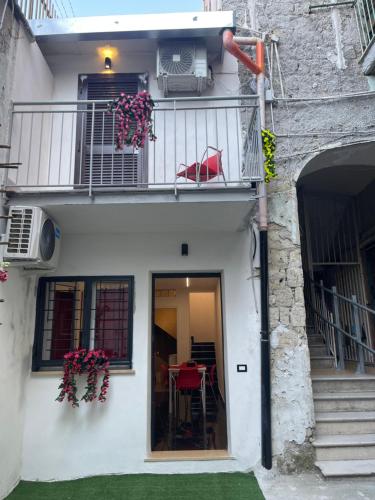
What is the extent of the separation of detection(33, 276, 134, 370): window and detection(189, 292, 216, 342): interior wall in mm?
7646

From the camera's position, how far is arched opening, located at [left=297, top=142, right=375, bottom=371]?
6.02 m

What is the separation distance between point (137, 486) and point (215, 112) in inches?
187

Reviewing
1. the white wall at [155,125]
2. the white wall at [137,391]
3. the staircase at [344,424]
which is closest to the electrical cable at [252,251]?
the white wall at [137,391]

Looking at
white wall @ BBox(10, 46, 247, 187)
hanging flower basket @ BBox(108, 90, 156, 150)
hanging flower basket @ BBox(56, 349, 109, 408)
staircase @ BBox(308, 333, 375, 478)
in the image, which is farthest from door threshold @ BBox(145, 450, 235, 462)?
hanging flower basket @ BBox(108, 90, 156, 150)

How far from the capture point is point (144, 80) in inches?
202

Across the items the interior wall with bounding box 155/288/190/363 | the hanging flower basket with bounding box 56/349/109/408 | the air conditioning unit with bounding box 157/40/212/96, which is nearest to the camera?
the hanging flower basket with bounding box 56/349/109/408

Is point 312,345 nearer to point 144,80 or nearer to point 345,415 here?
point 345,415

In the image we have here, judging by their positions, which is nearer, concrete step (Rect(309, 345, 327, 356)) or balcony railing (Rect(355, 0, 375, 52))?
balcony railing (Rect(355, 0, 375, 52))

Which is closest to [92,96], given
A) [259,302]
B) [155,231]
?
[155,231]

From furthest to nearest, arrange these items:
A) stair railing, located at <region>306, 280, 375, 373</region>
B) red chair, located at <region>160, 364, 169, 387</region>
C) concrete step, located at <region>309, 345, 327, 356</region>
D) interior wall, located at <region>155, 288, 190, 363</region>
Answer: interior wall, located at <region>155, 288, 190, 363</region>
red chair, located at <region>160, 364, 169, 387</region>
concrete step, located at <region>309, 345, 327, 356</region>
stair railing, located at <region>306, 280, 375, 373</region>

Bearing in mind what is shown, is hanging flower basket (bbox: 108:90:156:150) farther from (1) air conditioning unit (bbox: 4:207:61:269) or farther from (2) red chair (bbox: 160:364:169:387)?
(2) red chair (bbox: 160:364:169:387)

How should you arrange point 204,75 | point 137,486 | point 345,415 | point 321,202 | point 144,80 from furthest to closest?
point 321,202 < point 144,80 < point 204,75 < point 345,415 < point 137,486

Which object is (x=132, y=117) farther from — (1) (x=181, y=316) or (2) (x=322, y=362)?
(1) (x=181, y=316)

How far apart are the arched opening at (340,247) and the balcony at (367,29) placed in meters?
1.66
